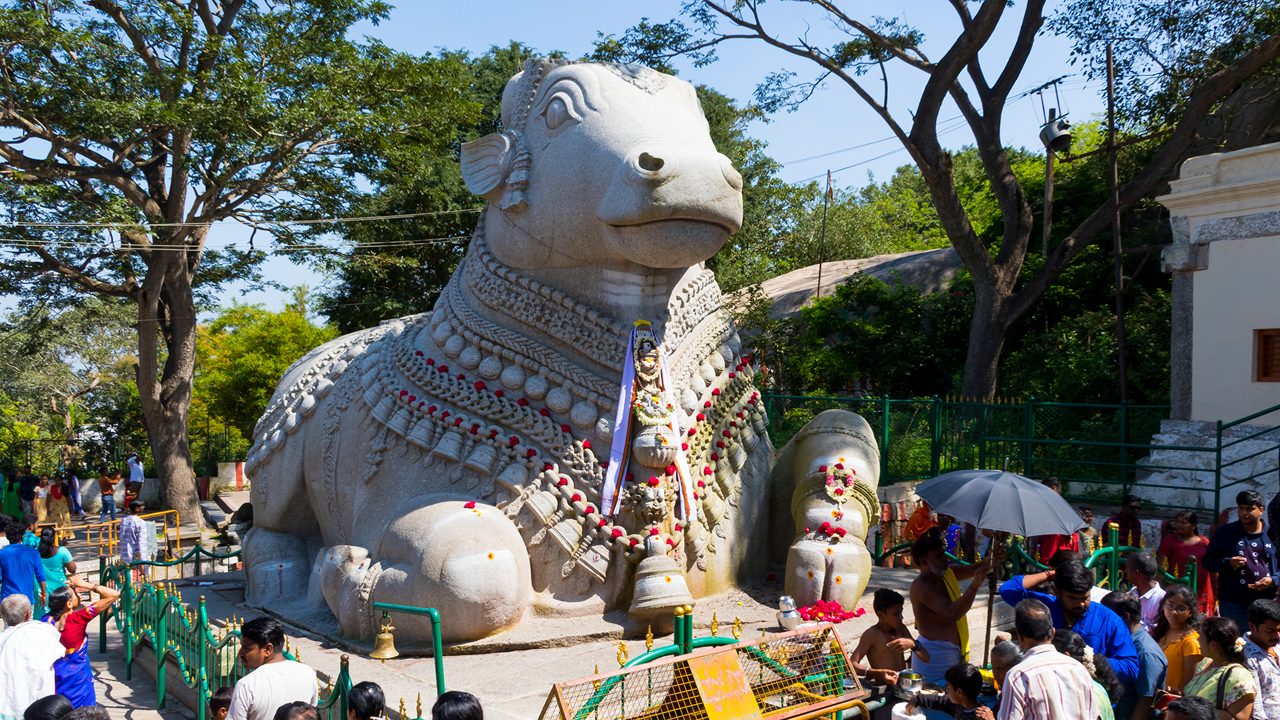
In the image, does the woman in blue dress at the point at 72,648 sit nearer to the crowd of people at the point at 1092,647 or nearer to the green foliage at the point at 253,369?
the crowd of people at the point at 1092,647

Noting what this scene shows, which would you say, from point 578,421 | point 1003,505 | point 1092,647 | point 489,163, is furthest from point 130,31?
point 1092,647

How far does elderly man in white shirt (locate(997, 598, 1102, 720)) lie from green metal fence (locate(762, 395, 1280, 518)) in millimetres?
6351

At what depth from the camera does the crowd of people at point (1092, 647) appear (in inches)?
133

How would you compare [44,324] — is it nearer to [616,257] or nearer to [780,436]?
[780,436]

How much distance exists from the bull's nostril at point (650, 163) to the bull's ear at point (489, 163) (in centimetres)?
94

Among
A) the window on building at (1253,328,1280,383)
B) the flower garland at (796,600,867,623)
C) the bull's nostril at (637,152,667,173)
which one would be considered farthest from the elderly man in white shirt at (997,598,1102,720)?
the window on building at (1253,328,1280,383)

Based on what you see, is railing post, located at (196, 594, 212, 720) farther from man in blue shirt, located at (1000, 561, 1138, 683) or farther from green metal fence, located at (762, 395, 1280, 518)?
green metal fence, located at (762, 395, 1280, 518)

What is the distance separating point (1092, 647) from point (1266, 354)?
768cm

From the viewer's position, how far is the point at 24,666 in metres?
4.23

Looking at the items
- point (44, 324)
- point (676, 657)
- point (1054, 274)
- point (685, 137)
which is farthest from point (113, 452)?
point (676, 657)

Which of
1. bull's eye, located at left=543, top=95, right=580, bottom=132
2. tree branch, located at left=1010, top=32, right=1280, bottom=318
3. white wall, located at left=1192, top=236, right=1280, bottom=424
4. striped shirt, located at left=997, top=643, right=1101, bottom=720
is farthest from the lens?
tree branch, located at left=1010, top=32, right=1280, bottom=318

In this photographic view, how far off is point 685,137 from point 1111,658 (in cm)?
316

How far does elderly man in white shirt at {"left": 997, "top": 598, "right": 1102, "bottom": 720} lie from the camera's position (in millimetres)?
3314

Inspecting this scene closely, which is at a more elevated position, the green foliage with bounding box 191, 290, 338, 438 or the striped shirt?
the green foliage with bounding box 191, 290, 338, 438
